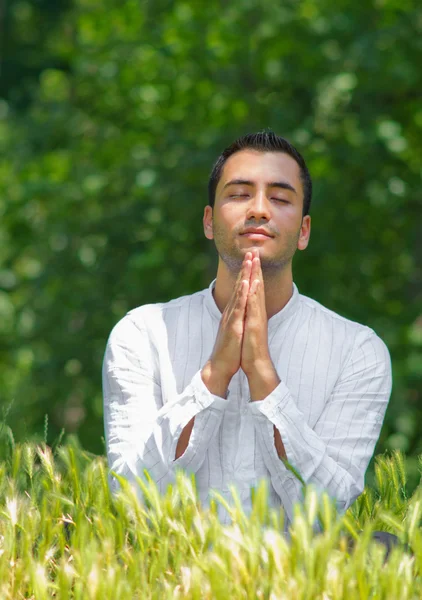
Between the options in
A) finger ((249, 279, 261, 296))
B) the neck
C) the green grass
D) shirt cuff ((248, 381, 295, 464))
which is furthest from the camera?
the neck

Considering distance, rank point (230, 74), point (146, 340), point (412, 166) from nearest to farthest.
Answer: point (146, 340), point (230, 74), point (412, 166)

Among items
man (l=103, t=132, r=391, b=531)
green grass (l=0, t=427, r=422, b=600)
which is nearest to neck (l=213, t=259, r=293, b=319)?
man (l=103, t=132, r=391, b=531)

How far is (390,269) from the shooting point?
758 cm

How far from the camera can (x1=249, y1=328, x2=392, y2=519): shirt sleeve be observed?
93.6 inches

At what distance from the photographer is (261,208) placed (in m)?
2.64

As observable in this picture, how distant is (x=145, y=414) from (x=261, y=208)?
693 mm

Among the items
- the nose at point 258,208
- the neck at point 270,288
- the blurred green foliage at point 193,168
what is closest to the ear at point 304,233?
the neck at point 270,288

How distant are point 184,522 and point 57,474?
0.58 metres

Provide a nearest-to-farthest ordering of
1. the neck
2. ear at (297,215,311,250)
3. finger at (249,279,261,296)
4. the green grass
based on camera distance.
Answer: the green grass
finger at (249,279,261,296)
the neck
ear at (297,215,311,250)

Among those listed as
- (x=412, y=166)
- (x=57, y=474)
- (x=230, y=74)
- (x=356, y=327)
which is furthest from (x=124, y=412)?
(x=412, y=166)

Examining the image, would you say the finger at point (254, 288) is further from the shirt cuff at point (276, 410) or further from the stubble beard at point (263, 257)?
the shirt cuff at point (276, 410)

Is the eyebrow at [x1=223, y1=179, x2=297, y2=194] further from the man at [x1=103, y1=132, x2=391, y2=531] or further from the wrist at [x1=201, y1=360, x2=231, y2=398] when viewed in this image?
the wrist at [x1=201, y1=360, x2=231, y2=398]

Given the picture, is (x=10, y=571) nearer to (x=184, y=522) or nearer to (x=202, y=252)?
(x=184, y=522)

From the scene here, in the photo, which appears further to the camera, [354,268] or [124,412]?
[354,268]
